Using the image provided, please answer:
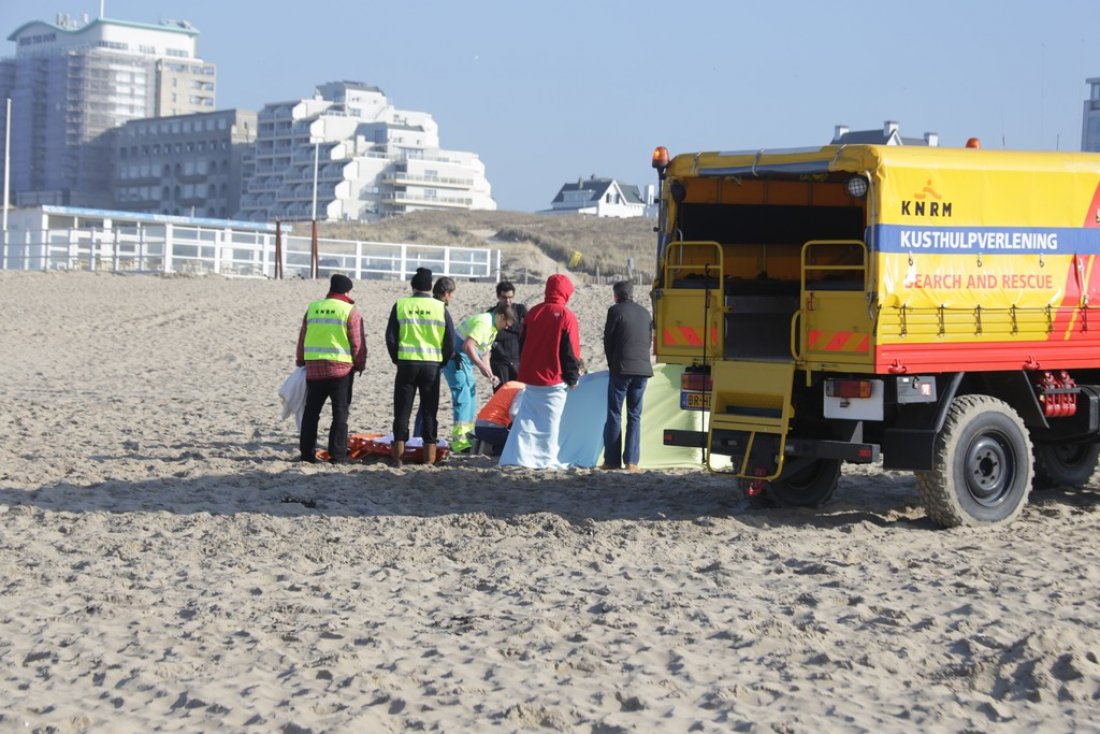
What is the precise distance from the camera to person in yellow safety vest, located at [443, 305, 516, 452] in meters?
13.3

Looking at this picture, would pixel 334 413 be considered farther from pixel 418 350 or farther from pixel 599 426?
pixel 599 426

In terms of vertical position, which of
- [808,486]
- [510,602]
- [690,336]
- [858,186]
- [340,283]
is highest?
[858,186]

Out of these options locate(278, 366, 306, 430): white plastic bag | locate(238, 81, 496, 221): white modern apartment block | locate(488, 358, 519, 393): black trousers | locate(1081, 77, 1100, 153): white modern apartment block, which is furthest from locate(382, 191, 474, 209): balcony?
locate(278, 366, 306, 430): white plastic bag

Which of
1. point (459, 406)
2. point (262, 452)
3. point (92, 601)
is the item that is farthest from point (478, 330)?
point (92, 601)

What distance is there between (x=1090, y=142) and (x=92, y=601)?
234 feet

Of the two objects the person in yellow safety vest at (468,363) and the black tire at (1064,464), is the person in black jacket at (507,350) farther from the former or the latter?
the black tire at (1064,464)

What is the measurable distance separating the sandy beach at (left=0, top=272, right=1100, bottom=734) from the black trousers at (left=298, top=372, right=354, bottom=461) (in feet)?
1.17

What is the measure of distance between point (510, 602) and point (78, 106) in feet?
619

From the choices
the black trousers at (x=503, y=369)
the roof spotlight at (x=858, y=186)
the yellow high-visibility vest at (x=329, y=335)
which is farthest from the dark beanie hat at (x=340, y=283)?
the roof spotlight at (x=858, y=186)

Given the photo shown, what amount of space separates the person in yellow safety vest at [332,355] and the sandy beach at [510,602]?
0.57 metres

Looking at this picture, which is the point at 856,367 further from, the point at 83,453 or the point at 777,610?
the point at 83,453

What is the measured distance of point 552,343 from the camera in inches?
481

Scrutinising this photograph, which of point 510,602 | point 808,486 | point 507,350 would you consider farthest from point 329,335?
point 510,602

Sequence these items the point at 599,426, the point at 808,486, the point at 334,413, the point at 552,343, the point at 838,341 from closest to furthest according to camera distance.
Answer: the point at 838,341
the point at 808,486
the point at 552,343
the point at 334,413
the point at 599,426
